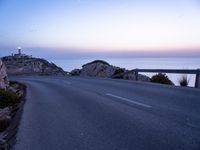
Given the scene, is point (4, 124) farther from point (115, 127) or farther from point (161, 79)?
point (161, 79)

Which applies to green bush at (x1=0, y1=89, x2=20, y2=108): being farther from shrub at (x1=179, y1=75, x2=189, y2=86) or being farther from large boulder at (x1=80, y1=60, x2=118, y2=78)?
large boulder at (x1=80, y1=60, x2=118, y2=78)

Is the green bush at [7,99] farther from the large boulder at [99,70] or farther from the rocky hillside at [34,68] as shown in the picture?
the rocky hillside at [34,68]

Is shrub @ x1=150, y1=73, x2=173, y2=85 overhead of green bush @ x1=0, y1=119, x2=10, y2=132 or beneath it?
overhead

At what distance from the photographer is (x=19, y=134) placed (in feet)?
25.4

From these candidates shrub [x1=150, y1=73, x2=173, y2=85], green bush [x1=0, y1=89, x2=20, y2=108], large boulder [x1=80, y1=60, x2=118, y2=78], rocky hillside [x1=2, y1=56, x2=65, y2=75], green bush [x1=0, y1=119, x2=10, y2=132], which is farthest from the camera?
rocky hillside [x1=2, y1=56, x2=65, y2=75]

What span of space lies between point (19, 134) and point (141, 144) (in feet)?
10.5

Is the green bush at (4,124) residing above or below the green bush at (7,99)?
below

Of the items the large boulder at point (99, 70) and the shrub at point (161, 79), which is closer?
the shrub at point (161, 79)

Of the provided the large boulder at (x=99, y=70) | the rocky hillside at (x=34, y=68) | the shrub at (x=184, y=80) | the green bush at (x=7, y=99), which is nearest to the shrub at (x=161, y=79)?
the shrub at (x=184, y=80)

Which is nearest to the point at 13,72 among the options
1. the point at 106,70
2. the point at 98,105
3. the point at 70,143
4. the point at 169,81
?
the point at 106,70

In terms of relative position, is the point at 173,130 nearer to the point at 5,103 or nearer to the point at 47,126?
the point at 47,126

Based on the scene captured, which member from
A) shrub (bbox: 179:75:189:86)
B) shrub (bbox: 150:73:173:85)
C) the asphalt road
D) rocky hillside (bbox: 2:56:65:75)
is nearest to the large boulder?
rocky hillside (bbox: 2:56:65:75)

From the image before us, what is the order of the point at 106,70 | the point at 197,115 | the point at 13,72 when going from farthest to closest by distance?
1. the point at 13,72
2. the point at 106,70
3. the point at 197,115

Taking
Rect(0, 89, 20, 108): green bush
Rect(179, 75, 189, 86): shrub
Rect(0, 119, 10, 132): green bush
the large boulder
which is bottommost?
Rect(0, 119, 10, 132): green bush
